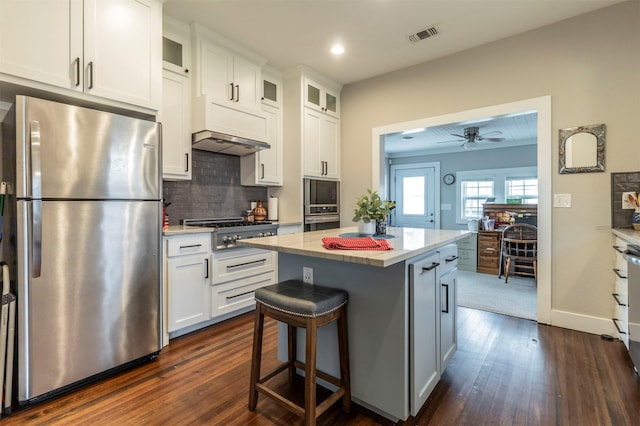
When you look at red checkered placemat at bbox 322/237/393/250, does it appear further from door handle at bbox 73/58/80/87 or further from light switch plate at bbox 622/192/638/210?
light switch plate at bbox 622/192/638/210

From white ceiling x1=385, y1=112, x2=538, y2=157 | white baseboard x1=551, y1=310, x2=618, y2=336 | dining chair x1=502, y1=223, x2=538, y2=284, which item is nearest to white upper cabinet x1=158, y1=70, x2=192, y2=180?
white ceiling x1=385, y1=112, x2=538, y2=157

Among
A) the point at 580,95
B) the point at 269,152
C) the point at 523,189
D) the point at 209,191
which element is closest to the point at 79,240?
the point at 209,191

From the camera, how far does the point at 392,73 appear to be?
12.5ft

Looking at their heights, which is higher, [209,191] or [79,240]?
[209,191]

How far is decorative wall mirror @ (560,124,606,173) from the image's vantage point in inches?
104

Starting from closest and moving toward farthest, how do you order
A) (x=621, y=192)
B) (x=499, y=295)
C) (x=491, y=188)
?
(x=621, y=192), (x=499, y=295), (x=491, y=188)

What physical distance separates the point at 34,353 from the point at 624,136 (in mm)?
4373

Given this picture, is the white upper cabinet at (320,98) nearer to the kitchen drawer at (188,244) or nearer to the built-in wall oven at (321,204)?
the built-in wall oven at (321,204)

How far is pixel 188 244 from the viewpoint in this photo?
8.49 ft

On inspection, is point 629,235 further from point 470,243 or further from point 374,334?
point 470,243

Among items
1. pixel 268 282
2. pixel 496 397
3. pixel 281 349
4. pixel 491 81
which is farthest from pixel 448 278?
pixel 491 81

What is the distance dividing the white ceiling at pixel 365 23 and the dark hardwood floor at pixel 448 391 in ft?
8.98

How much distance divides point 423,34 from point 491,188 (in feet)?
15.4

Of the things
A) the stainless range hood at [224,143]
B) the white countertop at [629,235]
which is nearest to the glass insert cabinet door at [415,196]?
the white countertop at [629,235]
